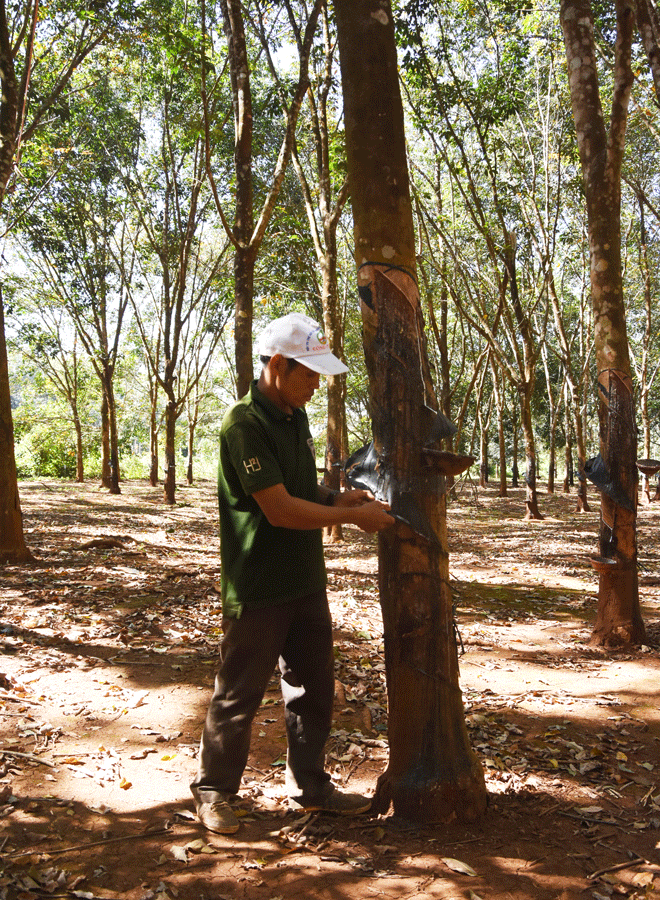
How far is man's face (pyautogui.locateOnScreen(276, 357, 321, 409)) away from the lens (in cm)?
287

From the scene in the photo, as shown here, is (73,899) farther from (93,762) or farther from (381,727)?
(381,727)

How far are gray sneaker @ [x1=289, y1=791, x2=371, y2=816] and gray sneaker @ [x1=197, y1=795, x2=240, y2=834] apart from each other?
365 mm

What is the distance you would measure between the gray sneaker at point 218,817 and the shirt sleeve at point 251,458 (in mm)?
1341

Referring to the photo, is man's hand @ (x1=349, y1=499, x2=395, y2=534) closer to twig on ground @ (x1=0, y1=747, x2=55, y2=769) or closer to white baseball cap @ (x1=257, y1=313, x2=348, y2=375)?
white baseball cap @ (x1=257, y1=313, x2=348, y2=375)

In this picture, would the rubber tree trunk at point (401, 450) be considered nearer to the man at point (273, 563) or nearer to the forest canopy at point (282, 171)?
the man at point (273, 563)

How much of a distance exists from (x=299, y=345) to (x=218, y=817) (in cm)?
201

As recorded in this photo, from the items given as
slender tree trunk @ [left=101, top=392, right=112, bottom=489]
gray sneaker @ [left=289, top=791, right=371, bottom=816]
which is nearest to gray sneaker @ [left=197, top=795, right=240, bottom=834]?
gray sneaker @ [left=289, top=791, right=371, bottom=816]

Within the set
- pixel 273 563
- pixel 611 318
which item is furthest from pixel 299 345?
pixel 611 318

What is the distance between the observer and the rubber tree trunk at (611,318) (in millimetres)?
5277

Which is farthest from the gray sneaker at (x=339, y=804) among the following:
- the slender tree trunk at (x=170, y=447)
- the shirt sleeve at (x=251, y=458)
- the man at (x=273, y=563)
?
the slender tree trunk at (x=170, y=447)

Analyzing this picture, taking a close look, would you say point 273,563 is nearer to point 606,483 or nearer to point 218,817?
point 218,817

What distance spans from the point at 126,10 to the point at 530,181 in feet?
32.6

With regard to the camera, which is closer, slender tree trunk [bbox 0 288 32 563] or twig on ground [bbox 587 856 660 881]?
twig on ground [bbox 587 856 660 881]

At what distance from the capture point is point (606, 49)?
11938 mm
